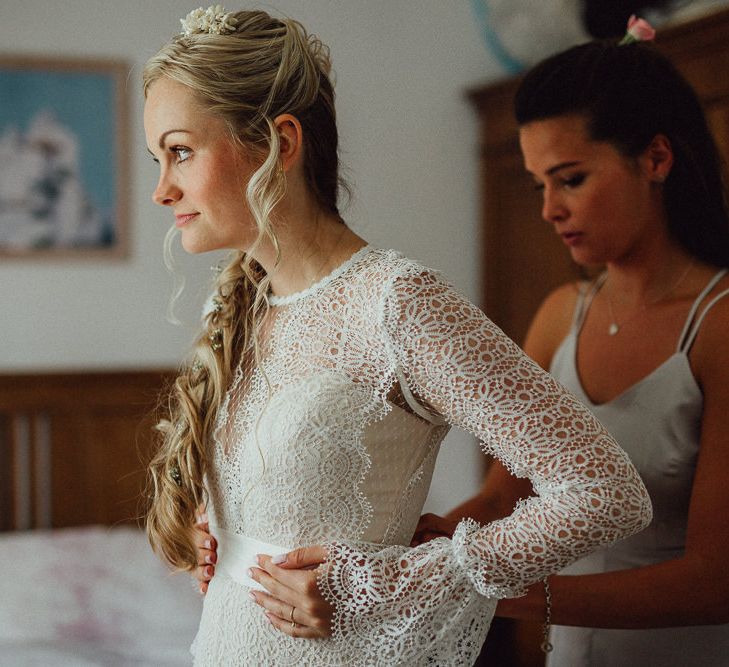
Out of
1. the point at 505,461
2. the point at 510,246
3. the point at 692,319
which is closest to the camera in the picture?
the point at 505,461

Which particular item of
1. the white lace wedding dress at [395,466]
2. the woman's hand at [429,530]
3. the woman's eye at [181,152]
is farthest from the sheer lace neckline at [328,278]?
the woman's hand at [429,530]

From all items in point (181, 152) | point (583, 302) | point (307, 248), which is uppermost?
point (181, 152)

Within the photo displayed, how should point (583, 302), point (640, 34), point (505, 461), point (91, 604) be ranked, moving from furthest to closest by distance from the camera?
1. point (91, 604)
2. point (583, 302)
3. point (640, 34)
4. point (505, 461)

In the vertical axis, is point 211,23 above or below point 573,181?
above

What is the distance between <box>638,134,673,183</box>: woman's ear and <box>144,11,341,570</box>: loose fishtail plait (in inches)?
17.9

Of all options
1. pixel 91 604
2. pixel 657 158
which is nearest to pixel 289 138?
pixel 657 158

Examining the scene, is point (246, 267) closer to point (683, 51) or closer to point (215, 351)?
point (215, 351)

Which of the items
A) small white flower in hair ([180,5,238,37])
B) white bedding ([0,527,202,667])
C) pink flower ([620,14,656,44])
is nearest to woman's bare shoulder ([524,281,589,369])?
pink flower ([620,14,656,44])

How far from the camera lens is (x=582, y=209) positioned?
4.44 feet

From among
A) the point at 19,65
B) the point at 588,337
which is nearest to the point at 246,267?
the point at 588,337

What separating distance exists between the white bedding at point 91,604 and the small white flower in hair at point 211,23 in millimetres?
1427

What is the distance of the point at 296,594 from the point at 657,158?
2.58 feet

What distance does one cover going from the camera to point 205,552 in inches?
47.1

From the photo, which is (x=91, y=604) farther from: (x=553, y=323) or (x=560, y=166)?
(x=560, y=166)
